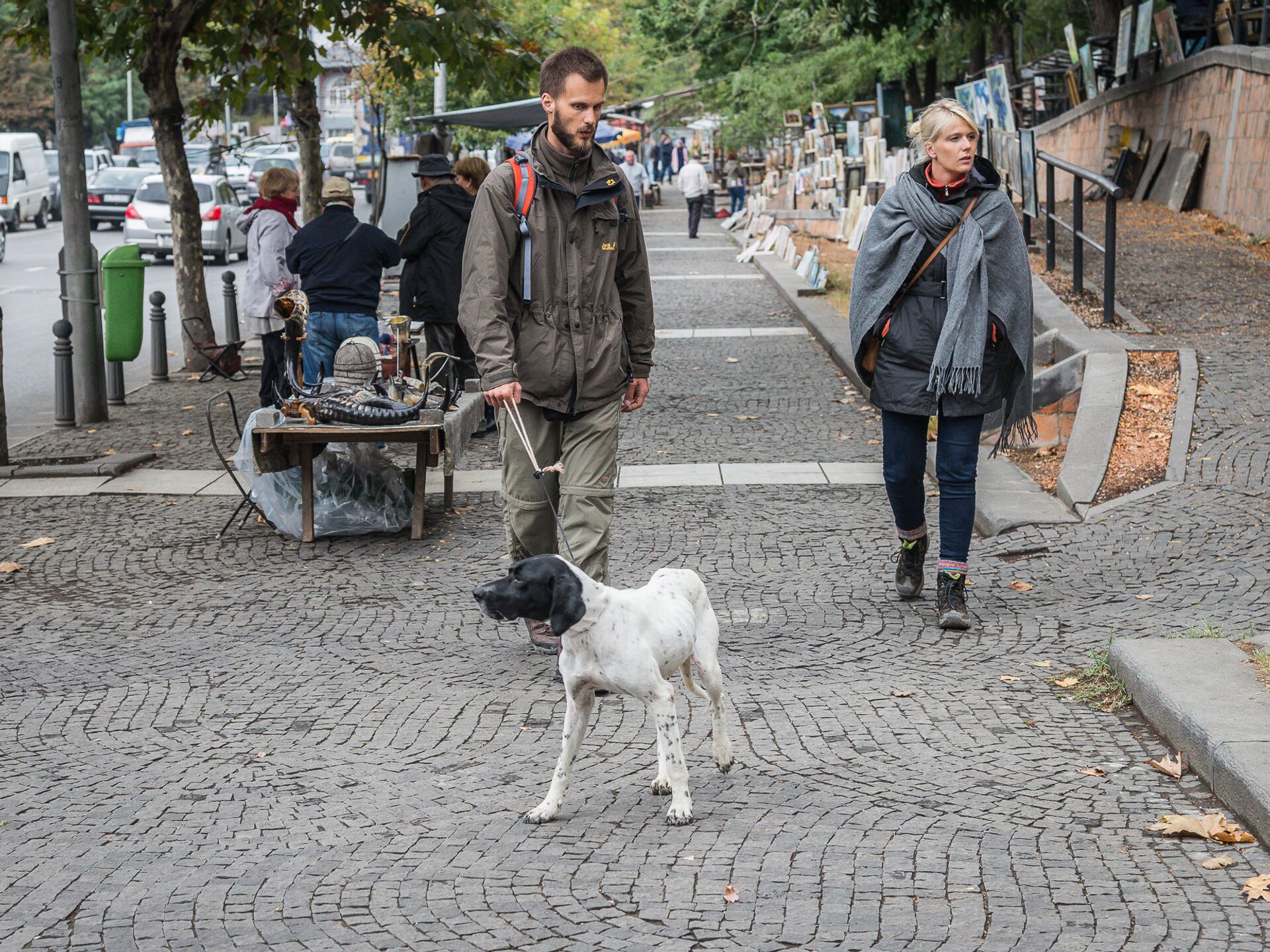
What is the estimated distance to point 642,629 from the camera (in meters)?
4.18

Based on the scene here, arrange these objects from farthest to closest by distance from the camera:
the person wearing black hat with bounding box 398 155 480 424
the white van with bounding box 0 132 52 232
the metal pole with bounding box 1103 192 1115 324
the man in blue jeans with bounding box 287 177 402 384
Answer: the white van with bounding box 0 132 52 232, the metal pole with bounding box 1103 192 1115 324, the person wearing black hat with bounding box 398 155 480 424, the man in blue jeans with bounding box 287 177 402 384

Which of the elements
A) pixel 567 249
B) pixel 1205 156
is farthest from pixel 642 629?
pixel 1205 156

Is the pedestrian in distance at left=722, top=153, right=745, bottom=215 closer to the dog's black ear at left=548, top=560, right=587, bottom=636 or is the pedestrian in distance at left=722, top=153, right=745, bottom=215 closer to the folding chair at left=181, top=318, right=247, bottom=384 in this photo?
the folding chair at left=181, top=318, right=247, bottom=384

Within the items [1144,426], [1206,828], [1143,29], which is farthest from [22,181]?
[1206,828]

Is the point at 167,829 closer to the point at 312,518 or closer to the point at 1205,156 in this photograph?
the point at 312,518

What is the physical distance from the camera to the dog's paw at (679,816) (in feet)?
13.8

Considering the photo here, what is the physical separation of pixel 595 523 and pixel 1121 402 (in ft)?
16.0

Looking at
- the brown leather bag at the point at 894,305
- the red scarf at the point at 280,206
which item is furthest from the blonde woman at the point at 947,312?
the red scarf at the point at 280,206

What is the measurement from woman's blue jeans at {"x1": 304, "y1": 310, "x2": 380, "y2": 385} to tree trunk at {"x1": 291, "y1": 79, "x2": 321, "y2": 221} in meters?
9.27

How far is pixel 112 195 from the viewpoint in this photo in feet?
129

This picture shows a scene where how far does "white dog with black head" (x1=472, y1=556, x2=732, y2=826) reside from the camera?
402 cm

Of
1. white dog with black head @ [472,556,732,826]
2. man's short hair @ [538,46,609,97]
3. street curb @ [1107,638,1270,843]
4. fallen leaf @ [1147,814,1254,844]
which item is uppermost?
man's short hair @ [538,46,609,97]

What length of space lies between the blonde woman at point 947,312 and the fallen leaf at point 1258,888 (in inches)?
91.4

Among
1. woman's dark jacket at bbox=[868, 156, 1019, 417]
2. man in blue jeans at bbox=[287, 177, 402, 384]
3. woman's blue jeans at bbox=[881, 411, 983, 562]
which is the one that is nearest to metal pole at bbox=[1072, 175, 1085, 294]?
man in blue jeans at bbox=[287, 177, 402, 384]
